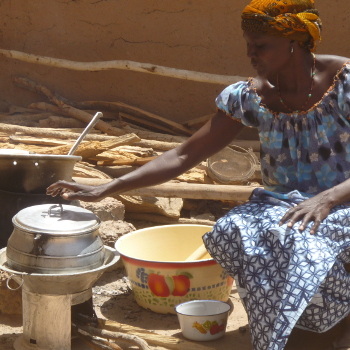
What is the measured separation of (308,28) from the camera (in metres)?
2.73

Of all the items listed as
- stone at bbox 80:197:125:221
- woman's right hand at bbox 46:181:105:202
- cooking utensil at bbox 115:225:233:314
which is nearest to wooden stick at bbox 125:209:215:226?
stone at bbox 80:197:125:221

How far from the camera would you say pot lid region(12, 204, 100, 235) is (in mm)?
2533

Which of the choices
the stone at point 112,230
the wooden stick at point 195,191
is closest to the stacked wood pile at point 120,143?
the wooden stick at point 195,191

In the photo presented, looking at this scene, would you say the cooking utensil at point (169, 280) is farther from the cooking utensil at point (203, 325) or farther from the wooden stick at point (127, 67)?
the wooden stick at point (127, 67)

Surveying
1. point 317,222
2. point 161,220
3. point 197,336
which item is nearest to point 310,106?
point 317,222

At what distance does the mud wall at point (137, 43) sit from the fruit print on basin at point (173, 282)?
385 cm

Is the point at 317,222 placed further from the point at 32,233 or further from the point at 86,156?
the point at 86,156

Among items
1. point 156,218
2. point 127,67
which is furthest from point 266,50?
point 127,67

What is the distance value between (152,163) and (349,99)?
3.31 ft

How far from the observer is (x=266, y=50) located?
8.99ft

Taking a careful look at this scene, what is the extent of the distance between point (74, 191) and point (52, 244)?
35 centimetres

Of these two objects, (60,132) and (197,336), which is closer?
(197,336)

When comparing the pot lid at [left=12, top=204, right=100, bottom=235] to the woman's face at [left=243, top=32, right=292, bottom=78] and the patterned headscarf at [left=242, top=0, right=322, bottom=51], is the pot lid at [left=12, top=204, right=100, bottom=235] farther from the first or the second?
the patterned headscarf at [left=242, top=0, right=322, bottom=51]

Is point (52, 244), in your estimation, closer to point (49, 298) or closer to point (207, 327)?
point (49, 298)
